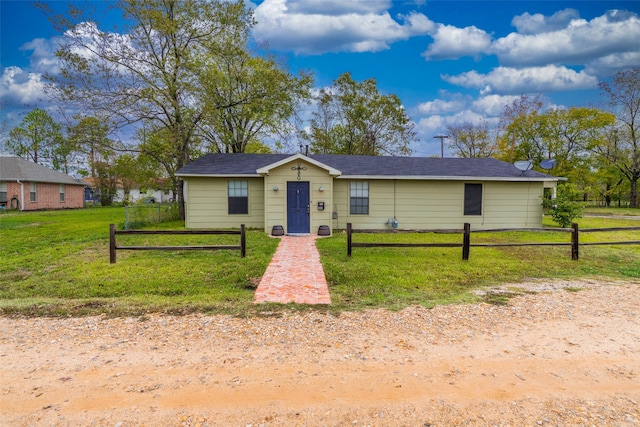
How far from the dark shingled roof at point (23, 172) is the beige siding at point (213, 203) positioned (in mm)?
20206

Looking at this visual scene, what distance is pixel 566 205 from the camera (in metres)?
13.0

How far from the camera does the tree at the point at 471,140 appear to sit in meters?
34.5

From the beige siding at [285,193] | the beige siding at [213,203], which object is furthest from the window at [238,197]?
the beige siding at [285,193]

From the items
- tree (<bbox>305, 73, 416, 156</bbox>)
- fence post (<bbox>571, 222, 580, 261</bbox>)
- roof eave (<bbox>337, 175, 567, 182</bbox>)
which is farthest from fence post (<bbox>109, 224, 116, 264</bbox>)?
tree (<bbox>305, 73, 416, 156</bbox>)

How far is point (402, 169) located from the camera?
45.6 ft

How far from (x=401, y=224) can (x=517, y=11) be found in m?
10.6

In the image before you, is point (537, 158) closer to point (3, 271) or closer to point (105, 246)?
point (105, 246)

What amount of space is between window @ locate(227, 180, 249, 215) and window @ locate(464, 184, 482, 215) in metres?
9.00

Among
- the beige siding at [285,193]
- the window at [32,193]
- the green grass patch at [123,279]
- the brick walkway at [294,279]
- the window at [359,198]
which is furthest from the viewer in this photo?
the window at [32,193]

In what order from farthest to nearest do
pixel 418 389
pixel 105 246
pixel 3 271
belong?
1. pixel 105 246
2. pixel 3 271
3. pixel 418 389

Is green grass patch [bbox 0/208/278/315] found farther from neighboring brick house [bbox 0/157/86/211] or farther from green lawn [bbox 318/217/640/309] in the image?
neighboring brick house [bbox 0/157/86/211]

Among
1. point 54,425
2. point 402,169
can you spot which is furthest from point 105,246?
point 402,169

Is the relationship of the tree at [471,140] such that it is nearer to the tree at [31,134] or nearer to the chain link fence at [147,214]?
the chain link fence at [147,214]

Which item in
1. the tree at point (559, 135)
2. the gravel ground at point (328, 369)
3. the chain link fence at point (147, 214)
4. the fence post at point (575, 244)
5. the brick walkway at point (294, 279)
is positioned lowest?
the gravel ground at point (328, 369)
